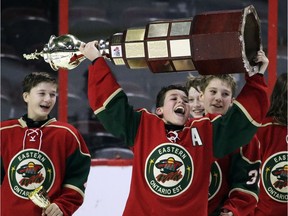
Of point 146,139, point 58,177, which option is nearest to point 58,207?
point 58,177

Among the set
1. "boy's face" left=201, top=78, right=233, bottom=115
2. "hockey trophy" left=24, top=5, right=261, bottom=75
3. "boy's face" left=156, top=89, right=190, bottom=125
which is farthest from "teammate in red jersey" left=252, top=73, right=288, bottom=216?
"hockey trophy" left=24, top=5, right=261, bottom=75

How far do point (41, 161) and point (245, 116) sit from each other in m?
0.68

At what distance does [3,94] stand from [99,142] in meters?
0.40

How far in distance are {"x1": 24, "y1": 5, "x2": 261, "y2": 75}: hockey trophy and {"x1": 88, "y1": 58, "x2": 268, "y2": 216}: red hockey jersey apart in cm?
8

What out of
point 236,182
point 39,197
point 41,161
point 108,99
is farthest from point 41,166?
point 236,182

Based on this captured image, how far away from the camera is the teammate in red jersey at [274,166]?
2.61 m

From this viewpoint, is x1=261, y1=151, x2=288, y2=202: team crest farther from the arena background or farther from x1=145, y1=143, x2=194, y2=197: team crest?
the arena background

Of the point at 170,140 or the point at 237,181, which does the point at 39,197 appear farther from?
the point at 237,181

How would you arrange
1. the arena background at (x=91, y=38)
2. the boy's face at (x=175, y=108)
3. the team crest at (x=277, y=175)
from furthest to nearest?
1. the arena background at (x=91, y=38)
2. the team crest at (x=277, y=175)
3. the boy's face at (x=175, y=108)

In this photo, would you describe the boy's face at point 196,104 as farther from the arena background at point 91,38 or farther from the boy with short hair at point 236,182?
the arena background at point 91,38

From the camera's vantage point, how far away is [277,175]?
2.61m

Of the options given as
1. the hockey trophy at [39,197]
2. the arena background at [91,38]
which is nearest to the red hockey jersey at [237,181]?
the hockey trophy at [39,197]

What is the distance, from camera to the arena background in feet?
10.6

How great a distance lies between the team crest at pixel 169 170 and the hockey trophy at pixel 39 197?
36cm
